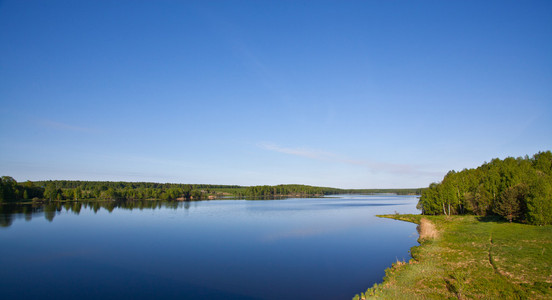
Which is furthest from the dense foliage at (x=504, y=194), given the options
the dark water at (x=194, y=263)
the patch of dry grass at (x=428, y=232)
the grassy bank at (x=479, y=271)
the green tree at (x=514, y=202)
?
the dark water at (x=194, y=263)

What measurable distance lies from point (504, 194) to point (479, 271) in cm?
3001

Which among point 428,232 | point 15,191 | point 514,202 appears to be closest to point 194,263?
point 428,232

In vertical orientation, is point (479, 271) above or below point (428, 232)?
above

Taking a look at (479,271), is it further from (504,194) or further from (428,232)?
(504,194)

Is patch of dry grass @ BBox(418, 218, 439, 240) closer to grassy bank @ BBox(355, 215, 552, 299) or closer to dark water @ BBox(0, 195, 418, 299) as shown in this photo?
dark water @ BBox(0, 195, 418, 299)

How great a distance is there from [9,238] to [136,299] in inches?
1387

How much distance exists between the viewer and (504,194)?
42.2 m

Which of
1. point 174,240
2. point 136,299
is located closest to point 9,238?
point 174,240

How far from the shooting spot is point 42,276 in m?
23.3

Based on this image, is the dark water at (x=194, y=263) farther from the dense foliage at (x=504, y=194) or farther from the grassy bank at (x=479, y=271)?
the dense foliage at (x=504, y=194)

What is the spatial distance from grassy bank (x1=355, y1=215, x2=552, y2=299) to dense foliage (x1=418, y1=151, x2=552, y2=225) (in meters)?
7.04

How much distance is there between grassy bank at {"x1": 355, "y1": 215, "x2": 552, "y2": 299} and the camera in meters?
16.1

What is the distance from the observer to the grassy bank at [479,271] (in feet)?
52.9

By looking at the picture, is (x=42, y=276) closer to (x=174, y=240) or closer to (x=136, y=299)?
(x=136, y=299)
